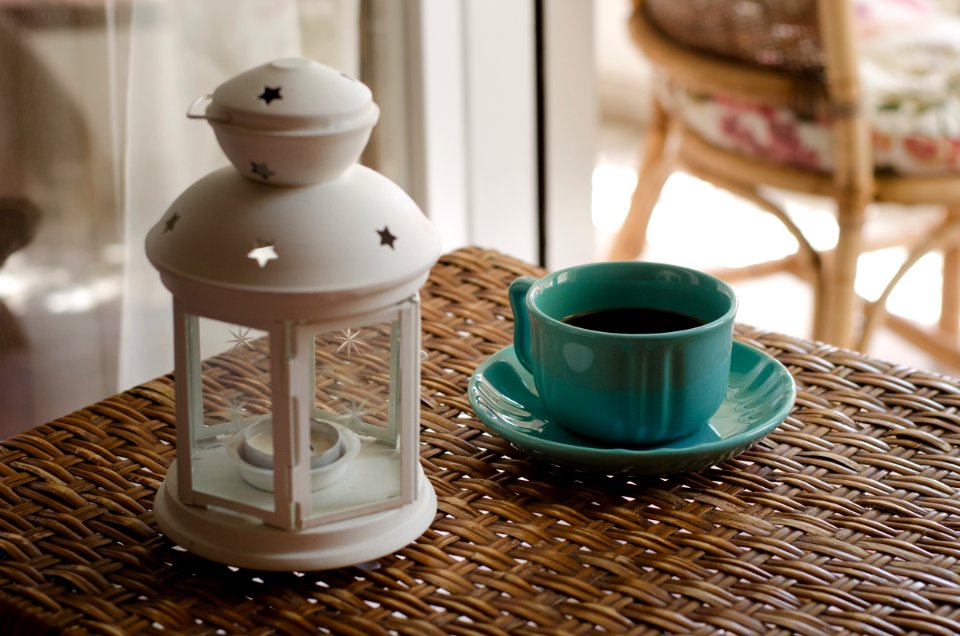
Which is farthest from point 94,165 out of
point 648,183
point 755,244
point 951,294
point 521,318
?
point 755,244

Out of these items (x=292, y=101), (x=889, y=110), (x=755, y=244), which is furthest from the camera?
(x=755, y=244)

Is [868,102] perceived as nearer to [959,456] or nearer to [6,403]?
[959,456]

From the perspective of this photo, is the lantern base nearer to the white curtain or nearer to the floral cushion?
the white curtain

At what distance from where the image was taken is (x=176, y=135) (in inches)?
41.1

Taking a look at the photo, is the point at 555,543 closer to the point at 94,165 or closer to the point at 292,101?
the point at 292,101

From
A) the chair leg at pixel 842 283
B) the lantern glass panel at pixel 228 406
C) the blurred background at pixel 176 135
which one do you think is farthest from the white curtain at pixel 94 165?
the chair leg at pixel 842 283

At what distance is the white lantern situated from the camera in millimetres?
A: 482

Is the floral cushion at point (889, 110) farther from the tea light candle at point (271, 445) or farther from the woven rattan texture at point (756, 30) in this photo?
the tea light candle at point (271, 445)

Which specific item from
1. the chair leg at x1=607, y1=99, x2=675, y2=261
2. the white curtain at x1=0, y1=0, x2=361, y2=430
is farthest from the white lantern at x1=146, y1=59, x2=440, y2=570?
the chair leg at x1=607, y1=99, x2=675, y2=261

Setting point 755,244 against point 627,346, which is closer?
point 627,346

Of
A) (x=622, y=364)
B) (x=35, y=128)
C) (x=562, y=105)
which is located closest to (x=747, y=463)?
(x=622, y=364)

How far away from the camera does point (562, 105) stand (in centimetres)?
145

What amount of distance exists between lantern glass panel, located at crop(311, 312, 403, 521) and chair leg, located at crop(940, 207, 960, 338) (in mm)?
1321

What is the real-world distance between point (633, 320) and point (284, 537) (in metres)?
0.22
